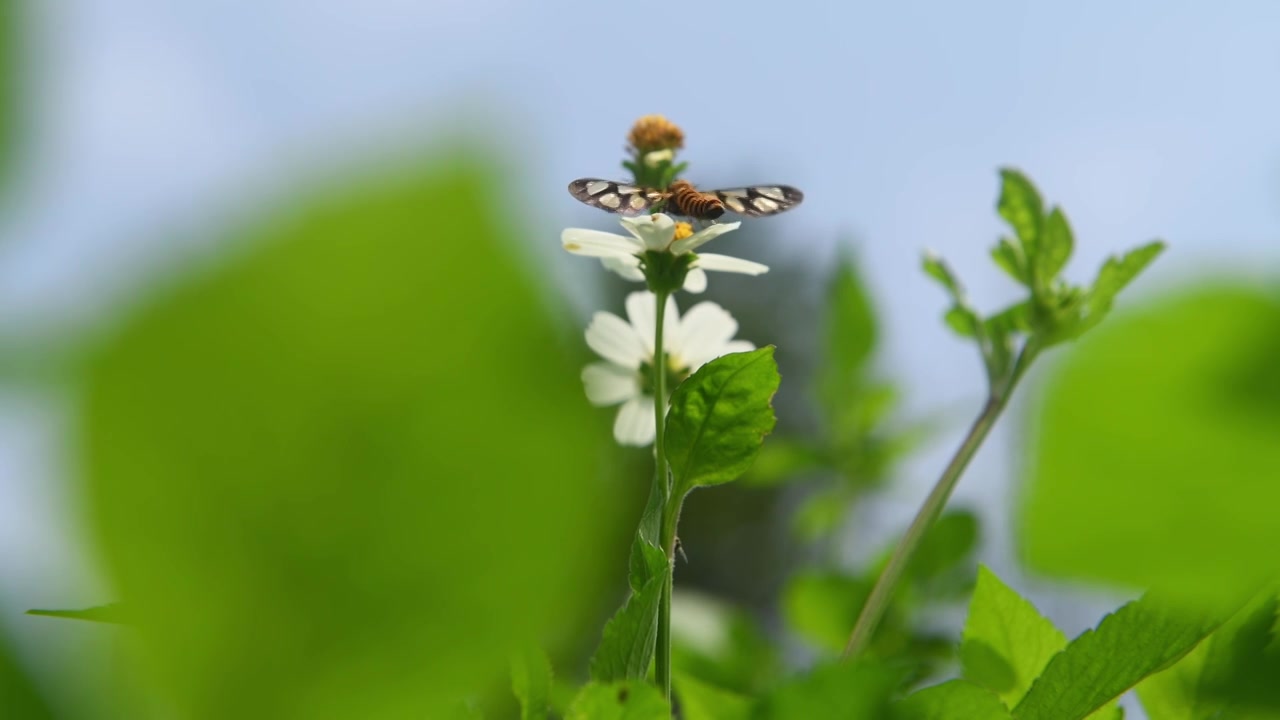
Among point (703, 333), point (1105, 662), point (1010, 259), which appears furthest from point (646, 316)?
point (1105, 662)

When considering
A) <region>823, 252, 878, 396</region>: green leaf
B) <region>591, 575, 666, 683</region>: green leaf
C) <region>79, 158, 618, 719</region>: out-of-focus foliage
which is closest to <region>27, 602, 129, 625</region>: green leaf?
<region>79, 158, 618, 719</region>: out-of-focus foliage

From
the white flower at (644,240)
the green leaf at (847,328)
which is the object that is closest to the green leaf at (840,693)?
the white flower at (644,240)

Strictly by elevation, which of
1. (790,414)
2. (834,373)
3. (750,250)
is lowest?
(790,414)

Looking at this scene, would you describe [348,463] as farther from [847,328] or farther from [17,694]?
[847,328]

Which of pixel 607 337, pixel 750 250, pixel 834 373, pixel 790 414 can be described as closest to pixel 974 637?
pixel 607 337

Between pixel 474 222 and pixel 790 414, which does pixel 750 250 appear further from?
pixel 474 222

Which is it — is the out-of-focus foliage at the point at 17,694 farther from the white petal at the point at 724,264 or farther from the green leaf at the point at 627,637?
the white petal at the point at 724,264
